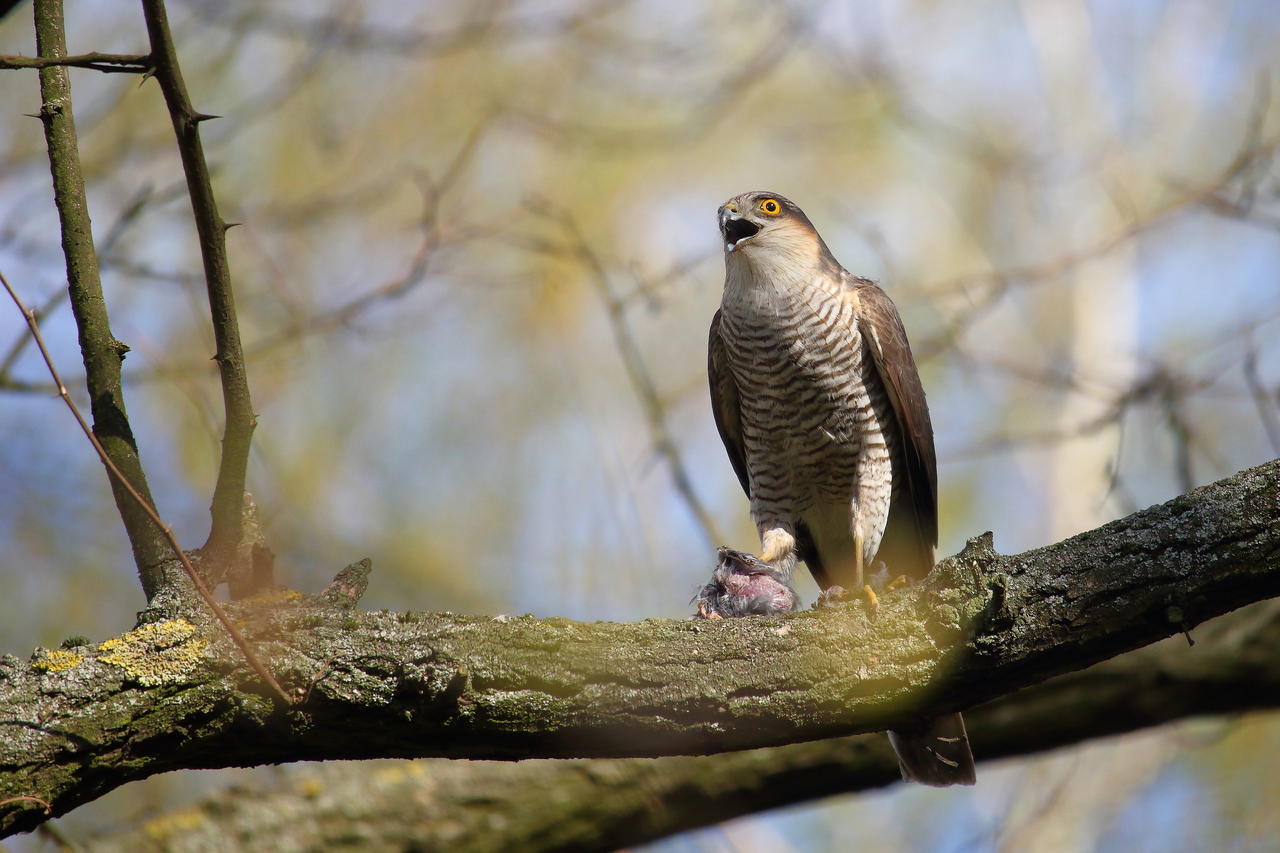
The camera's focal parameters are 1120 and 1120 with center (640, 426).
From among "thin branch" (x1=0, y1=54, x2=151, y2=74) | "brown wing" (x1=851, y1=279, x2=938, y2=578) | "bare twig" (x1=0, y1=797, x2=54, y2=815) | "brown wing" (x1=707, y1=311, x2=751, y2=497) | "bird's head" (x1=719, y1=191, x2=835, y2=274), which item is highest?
"bird's head" (x1=719, y1=191, x2=835, y2=274)

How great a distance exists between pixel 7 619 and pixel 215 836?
9.09ft

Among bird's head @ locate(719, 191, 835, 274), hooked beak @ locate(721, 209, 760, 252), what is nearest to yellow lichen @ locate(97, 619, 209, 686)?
bird's head @ locate(719, 191, 835, 274)

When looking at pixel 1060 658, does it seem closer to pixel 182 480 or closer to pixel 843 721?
pixel 843 721

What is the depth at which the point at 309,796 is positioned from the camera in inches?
180

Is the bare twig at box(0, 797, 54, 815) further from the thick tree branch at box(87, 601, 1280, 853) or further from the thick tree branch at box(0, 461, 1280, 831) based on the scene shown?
the thick tree branch at box(87, 601, 1280, 853)

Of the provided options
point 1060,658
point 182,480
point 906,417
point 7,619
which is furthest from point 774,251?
point 7,619

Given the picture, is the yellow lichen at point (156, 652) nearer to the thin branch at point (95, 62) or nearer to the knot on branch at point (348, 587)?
the knot on branch at point (348, 587)

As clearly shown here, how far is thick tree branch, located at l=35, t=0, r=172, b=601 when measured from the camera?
8.72 feet

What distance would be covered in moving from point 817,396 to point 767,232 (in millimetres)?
819

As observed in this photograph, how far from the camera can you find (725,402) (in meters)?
5.66

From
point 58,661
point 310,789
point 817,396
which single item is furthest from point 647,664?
point 817,396

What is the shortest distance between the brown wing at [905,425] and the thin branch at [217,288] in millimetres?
3130

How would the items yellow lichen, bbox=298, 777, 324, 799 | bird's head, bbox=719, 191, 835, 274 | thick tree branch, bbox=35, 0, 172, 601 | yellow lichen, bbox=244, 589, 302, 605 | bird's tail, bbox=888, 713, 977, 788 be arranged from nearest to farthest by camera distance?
thick tree branch, bbox=35, 0, 172, 601 < yellow lichen, bbox=244, 589, 302, 605 < bird's tail, bbox=888, 713, 977, 788 < yellow lichen, bbox=298, 777, 324, 799 < bird's head, bbox=719, 191, 835, 274

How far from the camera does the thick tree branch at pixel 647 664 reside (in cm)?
250
